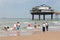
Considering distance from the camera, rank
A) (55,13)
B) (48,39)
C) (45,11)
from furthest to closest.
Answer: (55,13)
(45,11)
(48,39)

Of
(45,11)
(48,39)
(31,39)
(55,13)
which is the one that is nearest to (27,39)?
(31,39)

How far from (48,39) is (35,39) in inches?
33.5

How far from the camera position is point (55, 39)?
12.9 meters

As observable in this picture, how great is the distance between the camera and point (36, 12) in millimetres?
76562

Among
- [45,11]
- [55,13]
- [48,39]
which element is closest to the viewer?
[48,39]

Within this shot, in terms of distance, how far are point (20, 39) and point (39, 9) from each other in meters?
65.7

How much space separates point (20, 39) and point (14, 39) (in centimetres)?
40

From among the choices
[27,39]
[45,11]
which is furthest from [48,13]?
[27,39]

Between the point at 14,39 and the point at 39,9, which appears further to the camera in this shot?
the point at 39,9

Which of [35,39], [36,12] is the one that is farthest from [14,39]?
[36,12]

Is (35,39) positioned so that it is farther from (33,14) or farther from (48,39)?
(33,14)

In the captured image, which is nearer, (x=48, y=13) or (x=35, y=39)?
(x=35, y=39)

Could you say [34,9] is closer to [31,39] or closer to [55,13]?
[55,13]

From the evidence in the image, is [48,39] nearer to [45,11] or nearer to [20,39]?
[20,39]
